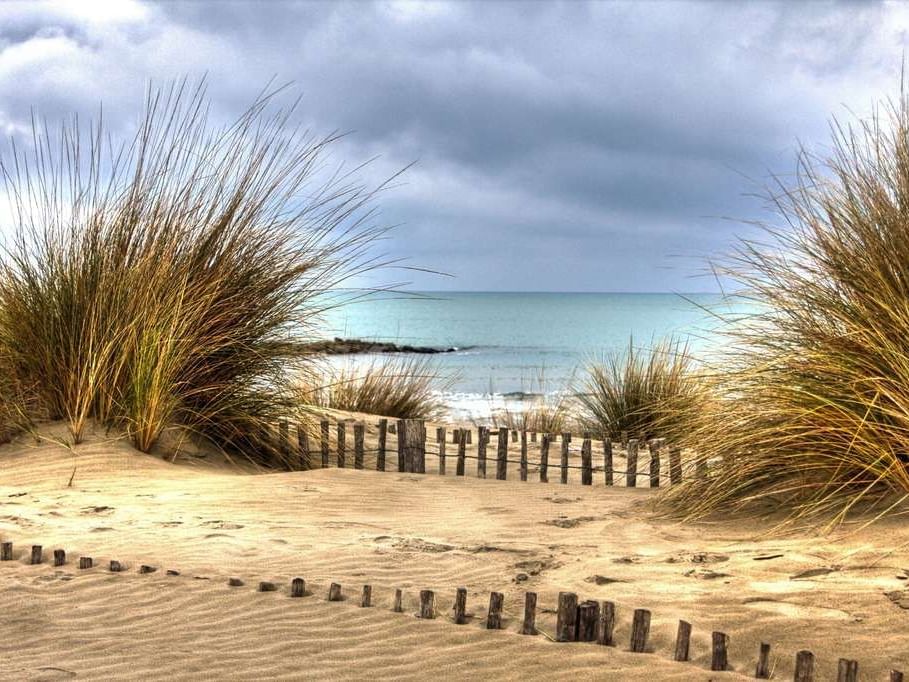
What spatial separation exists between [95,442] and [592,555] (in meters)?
3.64

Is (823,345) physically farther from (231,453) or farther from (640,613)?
(231,453)

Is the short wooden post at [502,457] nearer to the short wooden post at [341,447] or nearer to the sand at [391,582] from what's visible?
the sand at [391,582]

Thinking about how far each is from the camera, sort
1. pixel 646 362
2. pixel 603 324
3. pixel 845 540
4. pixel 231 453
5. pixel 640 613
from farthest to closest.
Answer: pixel 603 324
pixel 646 362
pixel 231 453
pixel 845 540
pixel 640 613

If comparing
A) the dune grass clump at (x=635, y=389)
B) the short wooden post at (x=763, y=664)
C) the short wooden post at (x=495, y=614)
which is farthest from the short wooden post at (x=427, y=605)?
the dune grass clump at (x=635, y=389)

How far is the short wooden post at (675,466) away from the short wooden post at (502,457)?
1318mm

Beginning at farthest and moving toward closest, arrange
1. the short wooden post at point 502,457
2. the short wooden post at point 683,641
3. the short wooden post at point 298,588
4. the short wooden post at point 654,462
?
the short wooden post at point 502,457, the short wooden post at point 654,462, the short wooden post at point 298,588, the short wooden post at point 683,641

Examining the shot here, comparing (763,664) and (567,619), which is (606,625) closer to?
(567,619)

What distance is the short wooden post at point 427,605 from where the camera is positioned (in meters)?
3.53

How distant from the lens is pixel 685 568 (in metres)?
4.14

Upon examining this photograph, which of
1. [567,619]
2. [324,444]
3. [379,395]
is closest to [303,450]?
[324,444]

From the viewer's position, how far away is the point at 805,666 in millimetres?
2881

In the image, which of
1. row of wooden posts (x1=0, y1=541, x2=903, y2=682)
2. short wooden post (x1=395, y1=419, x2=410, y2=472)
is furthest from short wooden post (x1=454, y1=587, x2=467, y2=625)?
short wooden post (x1=395, y1=419, x2=410, y2=472)

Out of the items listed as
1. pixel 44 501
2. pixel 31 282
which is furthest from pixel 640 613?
pixel 31 282

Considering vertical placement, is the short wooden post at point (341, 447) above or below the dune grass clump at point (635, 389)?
below
